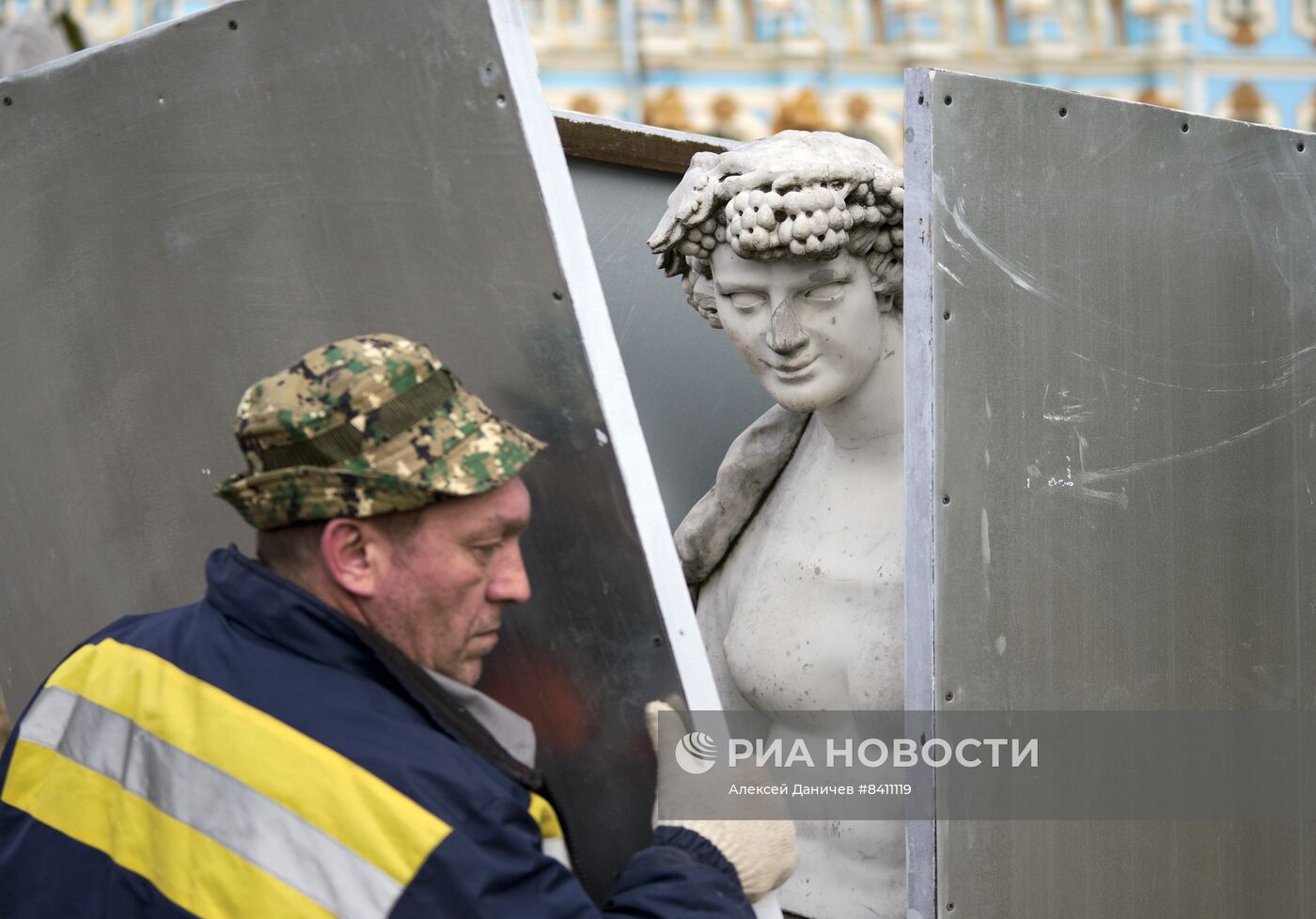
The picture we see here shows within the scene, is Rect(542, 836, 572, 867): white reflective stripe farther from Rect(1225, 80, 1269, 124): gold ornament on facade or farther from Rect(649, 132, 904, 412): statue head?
Rect(1225, 80, 1269, 124): gold ornament on facade

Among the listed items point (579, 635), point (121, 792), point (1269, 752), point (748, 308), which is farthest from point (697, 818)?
point (1269, 752)

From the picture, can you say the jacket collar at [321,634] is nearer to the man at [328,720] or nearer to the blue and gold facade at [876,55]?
the man at [328,720]

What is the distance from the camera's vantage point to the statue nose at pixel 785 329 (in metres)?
2.94

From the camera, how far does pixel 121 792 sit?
2.17 m

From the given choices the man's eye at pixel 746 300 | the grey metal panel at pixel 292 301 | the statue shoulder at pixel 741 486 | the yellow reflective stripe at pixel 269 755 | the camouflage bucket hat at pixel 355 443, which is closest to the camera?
the yellow reflective stripe at pixel 269 755

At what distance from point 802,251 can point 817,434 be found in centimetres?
53

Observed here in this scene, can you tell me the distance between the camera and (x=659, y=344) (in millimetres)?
3936

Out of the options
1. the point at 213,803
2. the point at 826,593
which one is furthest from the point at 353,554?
the point at 826,593

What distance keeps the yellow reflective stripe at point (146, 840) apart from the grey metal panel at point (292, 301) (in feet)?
2.08

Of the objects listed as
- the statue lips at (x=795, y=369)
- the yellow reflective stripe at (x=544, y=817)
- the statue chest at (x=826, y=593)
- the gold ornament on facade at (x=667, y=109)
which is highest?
the statue lips at (x=795, y=369)

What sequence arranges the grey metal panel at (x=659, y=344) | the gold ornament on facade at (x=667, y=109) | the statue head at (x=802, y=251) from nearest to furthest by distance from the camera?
the statue head at (x=802, y=251), the grey metal panel at (x=659, y=344), the gold ornament on facade at (x=667, y=109)

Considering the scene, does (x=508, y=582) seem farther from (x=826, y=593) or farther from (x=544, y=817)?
(x=826, y=593)

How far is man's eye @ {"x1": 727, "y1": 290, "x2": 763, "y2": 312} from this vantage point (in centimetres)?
297

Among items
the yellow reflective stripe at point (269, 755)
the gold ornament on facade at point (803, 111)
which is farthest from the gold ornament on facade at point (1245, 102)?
the yellow reflective stripe at point (269, 755)
